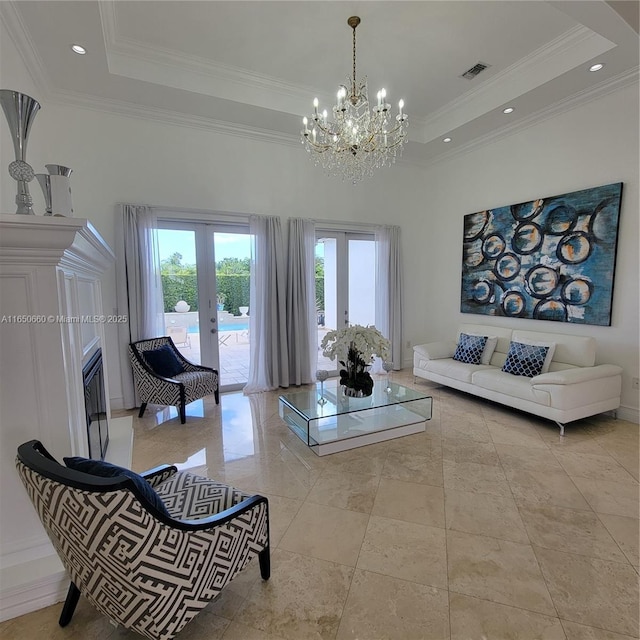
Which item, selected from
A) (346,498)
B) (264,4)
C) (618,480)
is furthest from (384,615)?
(264,4)

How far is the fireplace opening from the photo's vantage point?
2.24 metres

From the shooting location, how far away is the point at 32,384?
5.27ft

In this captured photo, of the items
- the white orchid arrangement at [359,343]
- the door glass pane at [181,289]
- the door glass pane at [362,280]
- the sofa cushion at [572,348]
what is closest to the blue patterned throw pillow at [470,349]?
the sofa cushion at [572,348]

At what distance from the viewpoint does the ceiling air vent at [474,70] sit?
3750mm

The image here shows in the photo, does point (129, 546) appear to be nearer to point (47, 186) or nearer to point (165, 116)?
point (47, 186)

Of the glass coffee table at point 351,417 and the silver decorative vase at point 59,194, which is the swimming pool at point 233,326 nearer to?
the glass coffee table at point 351,417

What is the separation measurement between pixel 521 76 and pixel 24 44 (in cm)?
481

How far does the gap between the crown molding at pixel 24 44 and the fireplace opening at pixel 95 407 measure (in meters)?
2.56

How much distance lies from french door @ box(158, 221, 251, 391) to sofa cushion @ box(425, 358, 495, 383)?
8.74 ft

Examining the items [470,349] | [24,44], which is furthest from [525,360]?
[24,44]

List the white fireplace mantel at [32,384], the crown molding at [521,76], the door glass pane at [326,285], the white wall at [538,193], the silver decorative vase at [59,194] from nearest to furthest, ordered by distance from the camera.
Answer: the white fireplace mantel at [32,384] → the silver decorative vase at [59,194] → the crown molding at [521,76] → the white wall at [538,193] → the door glass pane at [326,285]

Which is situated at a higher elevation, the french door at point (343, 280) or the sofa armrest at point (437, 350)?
the french door at point (343, 280)

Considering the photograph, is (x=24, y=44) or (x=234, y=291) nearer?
(x=24, y=44)

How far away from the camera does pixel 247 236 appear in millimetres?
4832
